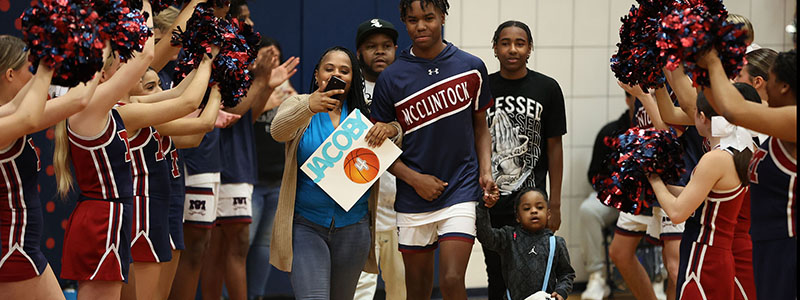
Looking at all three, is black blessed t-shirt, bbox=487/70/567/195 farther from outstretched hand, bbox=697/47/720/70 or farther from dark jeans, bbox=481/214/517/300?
outstretched hand, bbox=697/47/720/70

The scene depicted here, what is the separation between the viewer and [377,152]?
4.24 m

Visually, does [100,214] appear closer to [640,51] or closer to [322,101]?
[322,101]

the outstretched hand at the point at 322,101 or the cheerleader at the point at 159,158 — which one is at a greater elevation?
the outstretched hand at the point at 322,101

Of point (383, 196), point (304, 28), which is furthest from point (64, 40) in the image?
point (304, 28)

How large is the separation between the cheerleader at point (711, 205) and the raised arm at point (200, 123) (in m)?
1.91

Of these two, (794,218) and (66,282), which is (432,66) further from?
(66,282)

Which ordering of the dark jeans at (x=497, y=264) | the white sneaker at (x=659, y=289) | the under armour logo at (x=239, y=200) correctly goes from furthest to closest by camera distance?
the white sneaker at (x=659, y=289), the under armour logo at (x=239, y=200), the dark jeans at (x=497, y=264)

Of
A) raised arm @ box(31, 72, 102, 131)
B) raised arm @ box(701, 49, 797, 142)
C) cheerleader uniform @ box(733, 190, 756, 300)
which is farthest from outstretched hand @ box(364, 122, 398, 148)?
raised arm @ box(701, 49, 797, 142)

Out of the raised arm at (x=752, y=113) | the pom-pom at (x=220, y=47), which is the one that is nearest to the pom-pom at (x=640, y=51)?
the raised arm at (x=752, y=113)

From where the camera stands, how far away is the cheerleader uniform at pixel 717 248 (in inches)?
145

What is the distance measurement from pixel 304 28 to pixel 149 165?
2.82m

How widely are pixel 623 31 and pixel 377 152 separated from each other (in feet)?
4.17

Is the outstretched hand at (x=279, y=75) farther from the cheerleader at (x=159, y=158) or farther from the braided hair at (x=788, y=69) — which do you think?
the braided hair at (x=788, y=69)

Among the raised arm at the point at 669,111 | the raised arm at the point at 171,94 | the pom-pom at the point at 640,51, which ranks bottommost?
the raised arm at the point at 669,111
